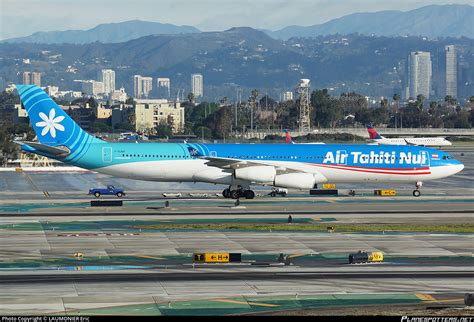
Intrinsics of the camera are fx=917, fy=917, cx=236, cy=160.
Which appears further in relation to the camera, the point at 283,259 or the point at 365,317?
the point at 283,259

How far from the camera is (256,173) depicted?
74438mm

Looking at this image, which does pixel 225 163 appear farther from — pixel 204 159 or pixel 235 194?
pixel 235 194

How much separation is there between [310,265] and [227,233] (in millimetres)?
12134

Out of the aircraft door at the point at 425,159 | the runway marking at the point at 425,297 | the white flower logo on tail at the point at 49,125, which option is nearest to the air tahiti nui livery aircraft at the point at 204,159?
the white flower logo on tail at the point at 49,125

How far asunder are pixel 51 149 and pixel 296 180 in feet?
65.7

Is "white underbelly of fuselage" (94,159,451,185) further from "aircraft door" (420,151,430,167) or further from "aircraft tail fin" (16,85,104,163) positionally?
"aircraft door" (420,151,430,167)

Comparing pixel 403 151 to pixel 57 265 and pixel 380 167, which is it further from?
pixel 57 265

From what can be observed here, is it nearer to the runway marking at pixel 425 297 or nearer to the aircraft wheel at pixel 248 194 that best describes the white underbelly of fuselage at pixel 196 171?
the aircraft wheel at pixel 248 194

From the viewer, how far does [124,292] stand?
3772cm

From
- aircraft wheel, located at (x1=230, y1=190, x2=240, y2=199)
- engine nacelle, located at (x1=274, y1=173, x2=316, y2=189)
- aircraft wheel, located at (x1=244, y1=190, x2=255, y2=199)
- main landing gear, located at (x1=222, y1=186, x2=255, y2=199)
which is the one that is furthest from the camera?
aircraft wheel, located at (x1=244, y1=190, x2=255, y2=199)

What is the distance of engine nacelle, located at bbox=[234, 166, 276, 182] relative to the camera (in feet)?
244

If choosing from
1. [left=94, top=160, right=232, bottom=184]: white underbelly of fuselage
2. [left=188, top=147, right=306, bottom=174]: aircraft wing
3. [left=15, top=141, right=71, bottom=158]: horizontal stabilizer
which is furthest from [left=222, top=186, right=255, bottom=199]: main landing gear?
[left=15, top=141, right=71, bottom=158]: horizontal stabilizer

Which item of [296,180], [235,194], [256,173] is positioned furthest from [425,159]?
[235,194]

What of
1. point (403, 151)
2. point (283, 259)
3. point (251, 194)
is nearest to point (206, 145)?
point (251, 194)
